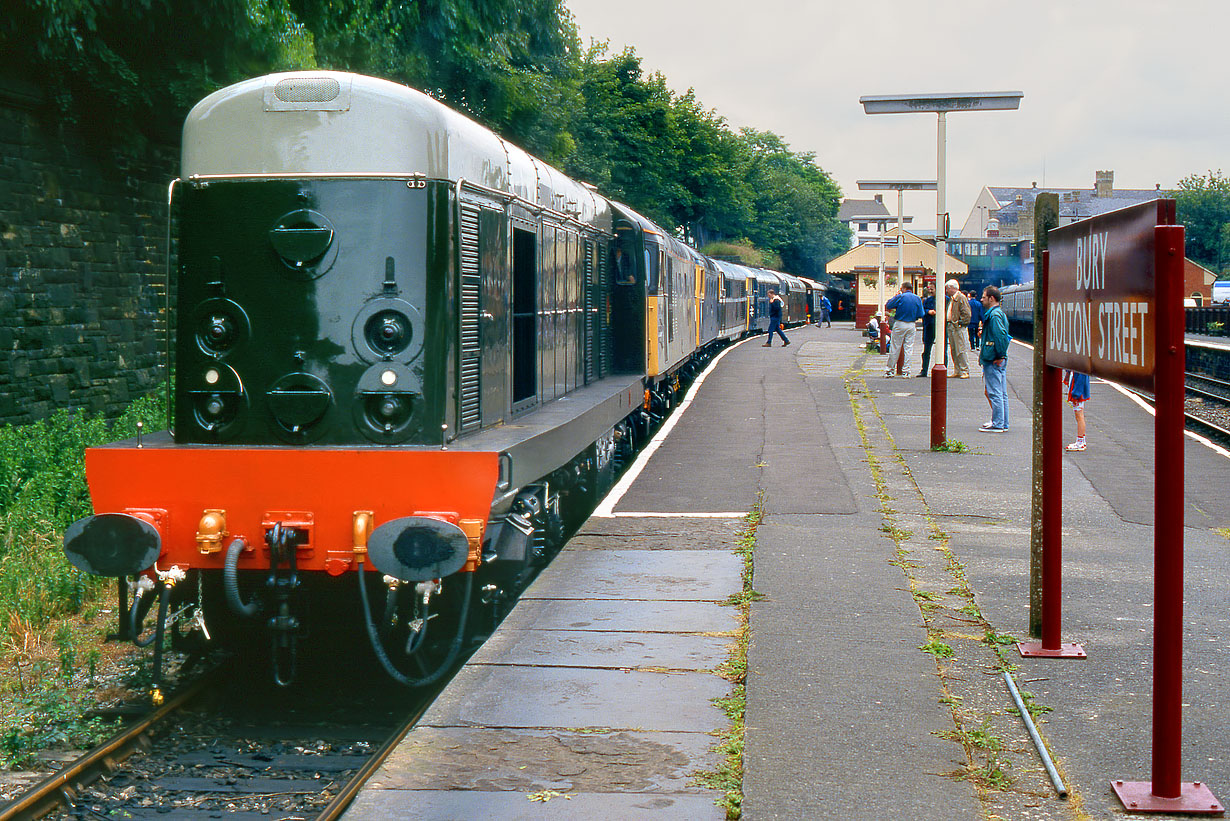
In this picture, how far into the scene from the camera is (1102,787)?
426 centimetres

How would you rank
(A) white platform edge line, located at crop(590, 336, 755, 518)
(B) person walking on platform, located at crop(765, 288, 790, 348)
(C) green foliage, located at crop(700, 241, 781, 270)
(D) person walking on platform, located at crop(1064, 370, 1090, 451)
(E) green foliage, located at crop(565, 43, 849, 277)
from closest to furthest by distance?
(A) white platform edge line, located at crop(590, 336, 755, 518)
(D) person walking on platform, located at crop(1064, 370, 1090, 451)
(B) person walking on platform, located at crop(765, 288, 790, 348)
(E) green foliage, located at crop(565, 43, 849, 277)
(C) green foliage, located at crop(700, 241, 781, 270)

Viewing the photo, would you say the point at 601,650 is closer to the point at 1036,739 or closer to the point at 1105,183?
the point at 1036,739

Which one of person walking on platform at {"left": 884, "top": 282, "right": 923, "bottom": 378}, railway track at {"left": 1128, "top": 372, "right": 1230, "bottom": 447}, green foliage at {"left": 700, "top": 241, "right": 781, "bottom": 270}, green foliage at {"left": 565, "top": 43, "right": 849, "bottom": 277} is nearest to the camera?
railway track at {"left": 1128, "top": 372, "right": 1230, "bottom": 447}

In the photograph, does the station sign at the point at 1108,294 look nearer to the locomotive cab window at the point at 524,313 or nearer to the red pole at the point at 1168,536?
the red pole at the point at 1168,536

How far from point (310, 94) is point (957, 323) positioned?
1696 cm

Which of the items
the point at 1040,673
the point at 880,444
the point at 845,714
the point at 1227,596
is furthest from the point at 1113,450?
the point at 845,714

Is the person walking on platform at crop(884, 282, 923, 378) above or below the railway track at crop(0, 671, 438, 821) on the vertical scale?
above

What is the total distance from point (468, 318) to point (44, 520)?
4.00 metres

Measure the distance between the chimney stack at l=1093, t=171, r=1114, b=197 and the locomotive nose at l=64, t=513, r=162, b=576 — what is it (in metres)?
124

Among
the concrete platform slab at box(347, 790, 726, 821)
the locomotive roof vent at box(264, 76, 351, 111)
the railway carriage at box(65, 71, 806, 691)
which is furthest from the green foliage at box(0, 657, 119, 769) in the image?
the locomotive roof vent at box(264, 76, 351, 111)

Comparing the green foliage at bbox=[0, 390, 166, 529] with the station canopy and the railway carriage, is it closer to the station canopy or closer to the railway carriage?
the railway carriage

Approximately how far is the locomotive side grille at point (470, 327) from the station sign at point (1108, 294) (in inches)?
122

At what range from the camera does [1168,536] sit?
13.2ft

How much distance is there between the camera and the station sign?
160 inches
